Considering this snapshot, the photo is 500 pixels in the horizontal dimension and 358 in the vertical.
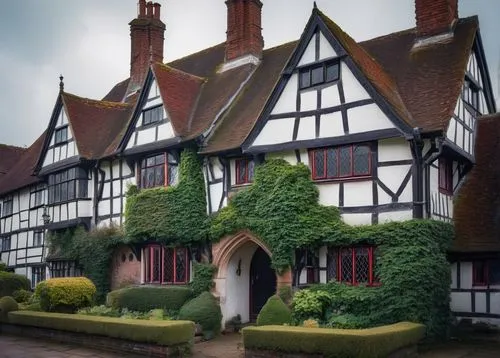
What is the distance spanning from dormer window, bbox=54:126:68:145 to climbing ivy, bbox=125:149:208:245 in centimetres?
736

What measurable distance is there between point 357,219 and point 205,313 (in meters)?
6.08

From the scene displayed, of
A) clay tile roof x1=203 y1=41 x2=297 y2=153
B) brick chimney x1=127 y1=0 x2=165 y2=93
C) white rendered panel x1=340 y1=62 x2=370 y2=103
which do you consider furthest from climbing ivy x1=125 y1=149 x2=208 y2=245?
brick chimney x1=127 y1=0 x2=165 y2=93

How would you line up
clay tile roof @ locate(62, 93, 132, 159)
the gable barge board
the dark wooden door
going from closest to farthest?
the gable barge board
the dark wooden door
clay tile roof @ locate(62, 93, 132, 159)

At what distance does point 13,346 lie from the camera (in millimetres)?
19391

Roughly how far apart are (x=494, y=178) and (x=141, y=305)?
13.2m

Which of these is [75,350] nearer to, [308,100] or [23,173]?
[308,100]

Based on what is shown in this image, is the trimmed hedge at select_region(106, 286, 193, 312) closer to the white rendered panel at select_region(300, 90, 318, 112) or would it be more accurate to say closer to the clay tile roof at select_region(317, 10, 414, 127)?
the white rendered panel at select_region(300, 90, 318, 112)

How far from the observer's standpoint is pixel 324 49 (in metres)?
19.3

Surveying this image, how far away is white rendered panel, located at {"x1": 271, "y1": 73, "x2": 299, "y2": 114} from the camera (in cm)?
1989

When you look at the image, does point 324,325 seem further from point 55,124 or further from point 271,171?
point 55,124

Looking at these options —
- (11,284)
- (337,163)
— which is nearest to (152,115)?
(337,163)

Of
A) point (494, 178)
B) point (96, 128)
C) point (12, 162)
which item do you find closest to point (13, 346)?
point (96, 128)

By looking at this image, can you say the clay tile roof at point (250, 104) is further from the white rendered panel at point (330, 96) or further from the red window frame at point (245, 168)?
the white rendered panel at point (330, 96)

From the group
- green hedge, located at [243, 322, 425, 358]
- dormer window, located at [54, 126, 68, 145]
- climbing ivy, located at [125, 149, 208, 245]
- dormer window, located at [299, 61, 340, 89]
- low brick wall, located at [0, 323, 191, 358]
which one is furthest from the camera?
dormer window, located at [54, 126, 68, 145]
